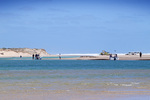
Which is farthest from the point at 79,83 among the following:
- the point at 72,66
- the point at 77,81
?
the point at 72,66

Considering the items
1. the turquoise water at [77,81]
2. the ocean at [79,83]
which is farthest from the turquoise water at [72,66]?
the ocean at [79,83]

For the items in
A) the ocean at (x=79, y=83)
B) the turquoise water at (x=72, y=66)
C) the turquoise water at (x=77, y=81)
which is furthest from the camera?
the turquoise water at (x=72, y=66)

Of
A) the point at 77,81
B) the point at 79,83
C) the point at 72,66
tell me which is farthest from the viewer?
the point at 72,66

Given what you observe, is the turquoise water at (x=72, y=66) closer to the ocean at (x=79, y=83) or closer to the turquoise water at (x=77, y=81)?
the turquoise water at (x=77, y=81)

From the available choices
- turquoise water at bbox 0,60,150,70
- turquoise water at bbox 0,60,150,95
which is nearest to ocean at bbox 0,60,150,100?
turquoise water at bbox 0,60,150,95

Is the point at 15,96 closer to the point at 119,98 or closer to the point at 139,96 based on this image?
the point at 119,98

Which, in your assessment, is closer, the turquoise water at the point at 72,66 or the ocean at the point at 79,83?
the ocean at the point at 79,83

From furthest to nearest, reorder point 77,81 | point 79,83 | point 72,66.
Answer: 1. point 72,66
2. point 77,81
3. point 79,83

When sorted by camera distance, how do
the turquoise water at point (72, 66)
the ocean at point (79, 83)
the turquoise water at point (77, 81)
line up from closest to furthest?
the ocean at point (79, 83)
the turquoise water at point (77, 81)
the turquoise water at point (72, 66)

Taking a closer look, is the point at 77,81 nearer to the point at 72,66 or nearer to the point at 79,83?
the point at 79,83

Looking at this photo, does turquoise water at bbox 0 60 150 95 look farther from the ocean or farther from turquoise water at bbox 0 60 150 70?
turquoise water at bbox 0 60 150 70

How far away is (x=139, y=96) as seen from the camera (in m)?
11.6

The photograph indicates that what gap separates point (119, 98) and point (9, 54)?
16595 cm

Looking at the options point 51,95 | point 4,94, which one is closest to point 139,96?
point 51,95
